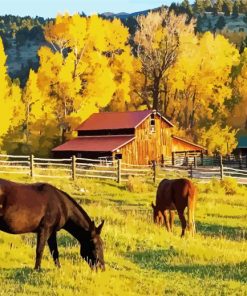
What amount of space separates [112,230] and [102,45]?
28143 millimetres

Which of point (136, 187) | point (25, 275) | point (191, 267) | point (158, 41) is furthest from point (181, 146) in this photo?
point (25, 275)

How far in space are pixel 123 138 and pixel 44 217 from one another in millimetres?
32388

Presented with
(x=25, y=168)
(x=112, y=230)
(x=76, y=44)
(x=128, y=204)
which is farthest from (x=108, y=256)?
(x=76, y=44)

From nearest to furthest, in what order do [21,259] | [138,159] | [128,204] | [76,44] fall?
[21,259]
[128,204]
[76,44]
[138,159]

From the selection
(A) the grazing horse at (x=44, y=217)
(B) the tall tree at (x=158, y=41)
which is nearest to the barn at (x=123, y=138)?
(B) the tall tree at (x=158, y=41)

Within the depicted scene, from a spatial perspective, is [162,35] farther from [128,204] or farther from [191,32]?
[128,204]

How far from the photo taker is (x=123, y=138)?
40.5 metres

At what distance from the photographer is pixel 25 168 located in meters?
27.7

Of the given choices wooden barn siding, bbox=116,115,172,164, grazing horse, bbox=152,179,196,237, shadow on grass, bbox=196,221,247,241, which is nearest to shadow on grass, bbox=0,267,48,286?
grazing horse, bbox=152,179,196,237

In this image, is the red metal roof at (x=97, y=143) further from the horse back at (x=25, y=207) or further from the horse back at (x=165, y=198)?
the horse back at (x=25, y=207)

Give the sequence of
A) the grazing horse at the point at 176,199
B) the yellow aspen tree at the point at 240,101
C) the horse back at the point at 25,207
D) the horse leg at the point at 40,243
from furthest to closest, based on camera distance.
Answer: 1. the yellow aspen tree at the point at 240,101
2. the grazing horse at the point at 176,199
3. the horse leg at the point at 40,243
4. the horse back at the point at 25,207

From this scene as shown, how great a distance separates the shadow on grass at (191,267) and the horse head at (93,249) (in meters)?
1.15

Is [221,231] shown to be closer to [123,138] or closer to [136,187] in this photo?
[136,187]

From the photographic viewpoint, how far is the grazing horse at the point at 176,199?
13711mm
